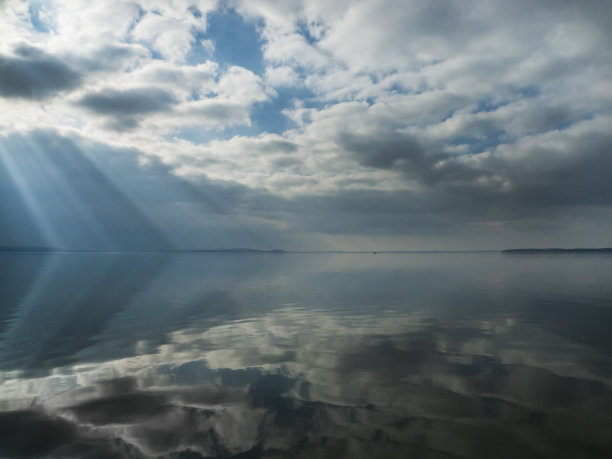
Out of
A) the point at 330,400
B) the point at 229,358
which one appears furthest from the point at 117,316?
the point at 330,400

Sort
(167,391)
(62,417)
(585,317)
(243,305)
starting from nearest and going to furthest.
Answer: (62,417) < (167,391) < (585,317) < (243,305)

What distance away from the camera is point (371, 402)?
10.7 meters

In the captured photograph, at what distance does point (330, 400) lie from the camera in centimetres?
1080

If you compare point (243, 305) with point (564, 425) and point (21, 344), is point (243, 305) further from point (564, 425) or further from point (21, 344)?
point (564, 425)

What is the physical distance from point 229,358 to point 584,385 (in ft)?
46.4

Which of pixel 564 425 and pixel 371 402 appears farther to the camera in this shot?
pixel 371 402

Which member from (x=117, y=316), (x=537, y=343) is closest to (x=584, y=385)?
(x=537, y=343)

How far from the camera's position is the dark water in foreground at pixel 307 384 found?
8398mm

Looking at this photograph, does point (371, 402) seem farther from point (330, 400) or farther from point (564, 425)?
point (564, 425)

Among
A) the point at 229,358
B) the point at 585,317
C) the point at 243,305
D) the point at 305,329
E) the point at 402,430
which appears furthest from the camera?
the point at 243,305

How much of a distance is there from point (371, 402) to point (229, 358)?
7.40 metres

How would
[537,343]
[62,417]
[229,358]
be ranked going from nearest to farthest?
[62,417], [229,358], [537,343]

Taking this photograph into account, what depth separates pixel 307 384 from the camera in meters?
12.2

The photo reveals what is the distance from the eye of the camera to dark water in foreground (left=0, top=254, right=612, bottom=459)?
8398 mm
